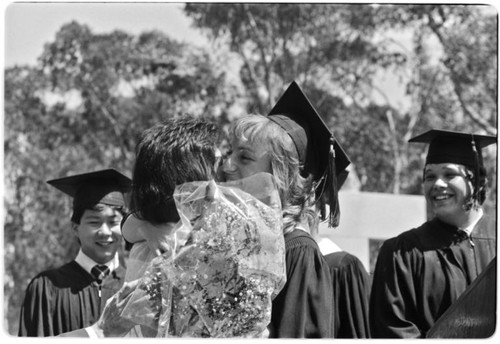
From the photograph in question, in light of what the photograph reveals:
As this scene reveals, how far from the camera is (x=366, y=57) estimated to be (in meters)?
16.0

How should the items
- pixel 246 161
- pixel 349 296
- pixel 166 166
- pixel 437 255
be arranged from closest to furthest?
pixel 166 166
pixel 246 161
pixel 349 296
pixel 437 255

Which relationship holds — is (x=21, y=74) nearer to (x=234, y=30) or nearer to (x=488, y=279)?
(x=234, y=30)

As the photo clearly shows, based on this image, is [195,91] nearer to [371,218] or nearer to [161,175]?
[371,218]

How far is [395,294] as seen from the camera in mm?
4113

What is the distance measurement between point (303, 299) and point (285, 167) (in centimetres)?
51

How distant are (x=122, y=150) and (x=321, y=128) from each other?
1264 cm

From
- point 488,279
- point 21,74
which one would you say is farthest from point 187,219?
point 21,74

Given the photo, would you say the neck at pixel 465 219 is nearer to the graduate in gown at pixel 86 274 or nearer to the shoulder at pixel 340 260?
the shoulder at pixel 340 260

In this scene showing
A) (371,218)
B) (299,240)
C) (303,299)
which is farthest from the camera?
(371,218)

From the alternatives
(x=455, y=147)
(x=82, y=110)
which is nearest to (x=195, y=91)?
(x=82, y=110)

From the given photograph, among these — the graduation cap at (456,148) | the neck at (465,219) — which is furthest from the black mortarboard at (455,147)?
the neck at (465,219)

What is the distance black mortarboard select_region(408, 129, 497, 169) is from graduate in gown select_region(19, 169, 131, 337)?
1935mm

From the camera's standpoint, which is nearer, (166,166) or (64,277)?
(166,166)

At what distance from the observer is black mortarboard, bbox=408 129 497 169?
459 centimetres
